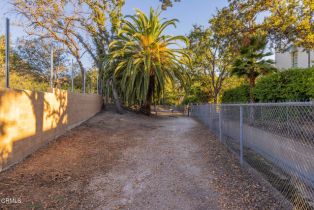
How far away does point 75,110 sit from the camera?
950 cm

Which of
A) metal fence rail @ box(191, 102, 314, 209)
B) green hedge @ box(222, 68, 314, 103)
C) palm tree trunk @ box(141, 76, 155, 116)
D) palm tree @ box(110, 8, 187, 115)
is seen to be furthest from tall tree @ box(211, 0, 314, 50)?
palm tree trunk @ box(141, 76, 155, 116)

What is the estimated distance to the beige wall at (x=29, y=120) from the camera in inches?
183

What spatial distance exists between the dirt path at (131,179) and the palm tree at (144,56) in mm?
8268

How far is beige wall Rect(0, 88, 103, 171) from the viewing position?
4.64 metres

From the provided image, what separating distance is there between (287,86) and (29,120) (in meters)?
9.20

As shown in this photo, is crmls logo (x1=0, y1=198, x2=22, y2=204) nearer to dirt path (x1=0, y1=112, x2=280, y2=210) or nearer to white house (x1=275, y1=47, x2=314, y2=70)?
dirt path (x1=0, y1=112, x2=280, y2=210)

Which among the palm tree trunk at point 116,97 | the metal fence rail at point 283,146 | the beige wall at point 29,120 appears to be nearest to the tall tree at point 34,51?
the beige wall at point 29,120

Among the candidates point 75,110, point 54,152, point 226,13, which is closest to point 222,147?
point 54,152

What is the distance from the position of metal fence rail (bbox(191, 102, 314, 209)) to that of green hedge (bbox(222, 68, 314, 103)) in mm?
3935

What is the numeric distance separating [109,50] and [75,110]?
7.26 m

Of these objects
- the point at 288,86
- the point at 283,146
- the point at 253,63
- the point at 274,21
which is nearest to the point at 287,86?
the point at 288,86

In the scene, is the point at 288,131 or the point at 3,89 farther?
the point at 3,89

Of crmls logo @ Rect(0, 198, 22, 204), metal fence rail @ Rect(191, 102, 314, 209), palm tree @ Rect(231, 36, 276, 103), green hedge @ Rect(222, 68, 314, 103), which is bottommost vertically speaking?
crmls logo @ Rect(0, 198, 22, 204)

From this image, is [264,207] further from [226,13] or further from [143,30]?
[143,30]
